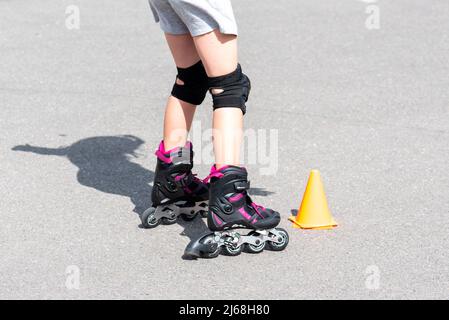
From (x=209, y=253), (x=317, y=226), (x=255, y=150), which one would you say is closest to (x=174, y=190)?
(x=209, y=253)

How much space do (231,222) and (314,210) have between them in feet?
2.09

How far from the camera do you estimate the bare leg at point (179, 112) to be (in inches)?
198

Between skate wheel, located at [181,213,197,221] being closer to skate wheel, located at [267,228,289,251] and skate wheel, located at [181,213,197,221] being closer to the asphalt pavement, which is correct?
the asphalt pavement

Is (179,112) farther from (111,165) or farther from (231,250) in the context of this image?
(111,165)

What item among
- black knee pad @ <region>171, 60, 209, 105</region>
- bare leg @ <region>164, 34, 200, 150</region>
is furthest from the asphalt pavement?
black knee pad @ <region>171, 60, 209, 105</region>

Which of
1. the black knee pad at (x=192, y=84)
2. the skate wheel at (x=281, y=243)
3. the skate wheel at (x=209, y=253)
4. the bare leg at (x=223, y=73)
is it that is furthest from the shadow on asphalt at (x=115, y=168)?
the black knee pad at (x=192, y=84)

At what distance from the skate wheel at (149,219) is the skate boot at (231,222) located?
45 cm

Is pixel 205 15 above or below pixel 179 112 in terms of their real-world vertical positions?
above

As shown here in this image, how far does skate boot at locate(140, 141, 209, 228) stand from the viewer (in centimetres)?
510

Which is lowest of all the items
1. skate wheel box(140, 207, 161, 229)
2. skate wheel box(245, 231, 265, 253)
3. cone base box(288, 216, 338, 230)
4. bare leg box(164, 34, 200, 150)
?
cone base box(288, 216, 338, 230)

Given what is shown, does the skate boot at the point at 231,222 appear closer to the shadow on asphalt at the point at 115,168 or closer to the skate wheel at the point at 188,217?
the shadow on asphalt at the point at 115,168

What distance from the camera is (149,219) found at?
16.9 ft

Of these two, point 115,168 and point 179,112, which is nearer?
point 179,112

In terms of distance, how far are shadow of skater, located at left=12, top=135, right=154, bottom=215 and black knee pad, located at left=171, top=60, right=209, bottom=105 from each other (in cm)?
75
